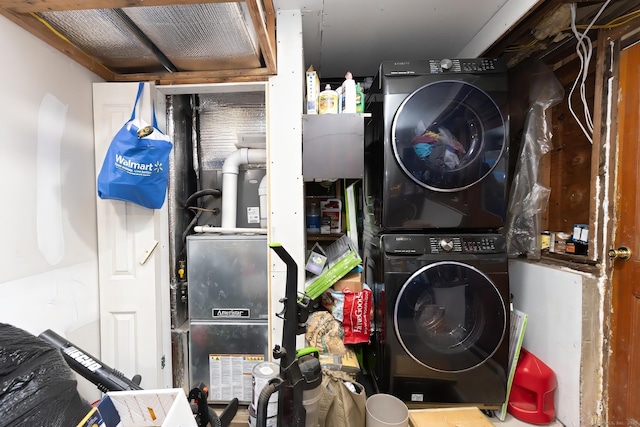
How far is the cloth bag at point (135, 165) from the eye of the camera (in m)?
1.17

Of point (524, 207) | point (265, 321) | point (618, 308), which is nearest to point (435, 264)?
point (524, 207)

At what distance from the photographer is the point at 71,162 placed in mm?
1239

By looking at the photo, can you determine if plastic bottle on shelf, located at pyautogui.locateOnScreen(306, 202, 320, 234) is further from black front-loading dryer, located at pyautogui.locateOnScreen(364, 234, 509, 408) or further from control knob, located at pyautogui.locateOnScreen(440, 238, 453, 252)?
control knob, located at pyautogui.locateOnScreen(440, 238, 453, 252)

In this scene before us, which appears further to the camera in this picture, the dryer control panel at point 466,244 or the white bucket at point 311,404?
the dryer control panel at point 466,244

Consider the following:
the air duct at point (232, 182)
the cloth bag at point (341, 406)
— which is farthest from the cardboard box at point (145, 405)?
the air duct at point (232, 182)

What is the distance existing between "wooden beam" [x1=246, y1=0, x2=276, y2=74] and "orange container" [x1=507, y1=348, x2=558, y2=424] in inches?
88.2

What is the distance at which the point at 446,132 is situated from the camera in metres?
1.36

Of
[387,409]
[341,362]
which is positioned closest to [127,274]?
[341,362]

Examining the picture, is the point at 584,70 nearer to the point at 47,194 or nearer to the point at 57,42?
the point at 57,42

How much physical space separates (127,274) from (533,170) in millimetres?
2530

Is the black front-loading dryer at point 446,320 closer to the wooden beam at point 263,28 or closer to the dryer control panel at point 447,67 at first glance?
the dryer control panel at point 447,67

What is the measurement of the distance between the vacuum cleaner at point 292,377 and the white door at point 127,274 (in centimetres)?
99

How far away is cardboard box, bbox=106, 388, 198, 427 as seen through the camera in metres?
0.88

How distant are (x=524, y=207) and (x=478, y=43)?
109cm
